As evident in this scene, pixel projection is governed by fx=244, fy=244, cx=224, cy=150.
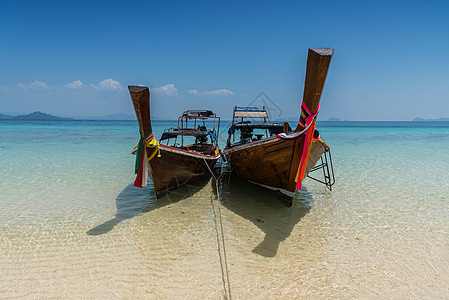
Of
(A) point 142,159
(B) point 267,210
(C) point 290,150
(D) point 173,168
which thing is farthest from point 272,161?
(A) point 142,159

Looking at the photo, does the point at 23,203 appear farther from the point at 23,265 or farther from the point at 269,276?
the point at 269,276

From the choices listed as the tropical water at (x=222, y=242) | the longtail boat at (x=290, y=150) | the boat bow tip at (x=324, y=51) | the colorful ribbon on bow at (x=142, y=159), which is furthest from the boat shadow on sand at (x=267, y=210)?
the boat bow tip at (x=324, y=51)

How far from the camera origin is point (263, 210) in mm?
6852

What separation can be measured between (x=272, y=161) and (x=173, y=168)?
3.00 metres

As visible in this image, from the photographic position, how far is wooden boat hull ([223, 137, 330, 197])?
604 centimetres

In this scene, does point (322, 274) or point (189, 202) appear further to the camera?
point (189, 202)

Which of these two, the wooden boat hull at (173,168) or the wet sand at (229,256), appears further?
the wooden boat hull at (173,168)

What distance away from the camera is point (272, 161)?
6508 millimetres

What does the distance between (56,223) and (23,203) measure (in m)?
2.19

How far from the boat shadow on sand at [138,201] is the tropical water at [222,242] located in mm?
49

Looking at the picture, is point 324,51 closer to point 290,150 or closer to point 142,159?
point 290,150


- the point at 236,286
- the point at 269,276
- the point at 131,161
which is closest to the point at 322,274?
the point at 269,276

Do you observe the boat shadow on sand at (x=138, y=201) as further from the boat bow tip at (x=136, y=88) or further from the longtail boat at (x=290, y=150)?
the boat bow tip at (x=136, y=88)

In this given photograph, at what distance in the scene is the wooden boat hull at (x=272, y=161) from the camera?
6.04m
